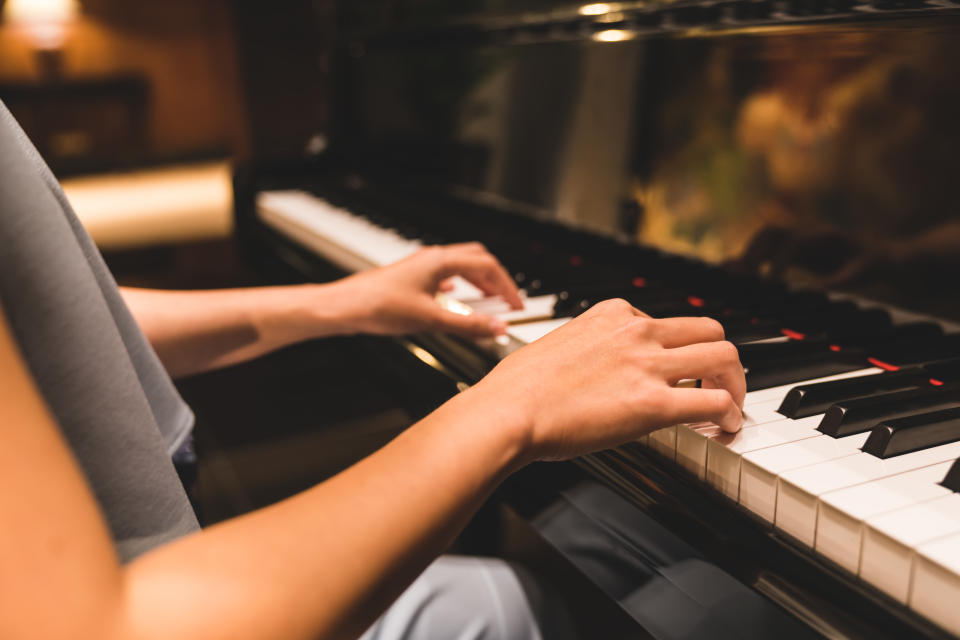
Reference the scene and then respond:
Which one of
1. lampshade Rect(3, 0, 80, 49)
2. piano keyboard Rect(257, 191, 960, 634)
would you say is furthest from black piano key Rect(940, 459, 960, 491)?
lampshade Rect(3, 0, 80, 49)

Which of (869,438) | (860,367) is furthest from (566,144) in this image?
(869,438)

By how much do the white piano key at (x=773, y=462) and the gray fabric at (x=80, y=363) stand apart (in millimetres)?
480

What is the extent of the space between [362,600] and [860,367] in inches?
23.9

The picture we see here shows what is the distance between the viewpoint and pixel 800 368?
2.64 ft

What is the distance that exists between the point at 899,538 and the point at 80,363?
60 cm

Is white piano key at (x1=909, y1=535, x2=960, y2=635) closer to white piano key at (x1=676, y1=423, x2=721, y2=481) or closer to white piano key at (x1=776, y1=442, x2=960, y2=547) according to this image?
white piano key at (x1=776, y1=442, x2=960, y2=547)

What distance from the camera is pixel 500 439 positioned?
58 centimetres

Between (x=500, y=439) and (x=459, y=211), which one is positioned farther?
(x=459, y=211)

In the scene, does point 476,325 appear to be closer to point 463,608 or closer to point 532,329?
point 532,329

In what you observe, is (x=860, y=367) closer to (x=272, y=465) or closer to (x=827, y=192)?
(x=827, y=192)

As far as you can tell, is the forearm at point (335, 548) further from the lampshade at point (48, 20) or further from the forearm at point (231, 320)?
the lampshade at point (48, 20)

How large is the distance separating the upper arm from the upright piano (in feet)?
1.63

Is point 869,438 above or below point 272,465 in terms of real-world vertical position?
above

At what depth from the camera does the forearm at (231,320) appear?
3.66ft
